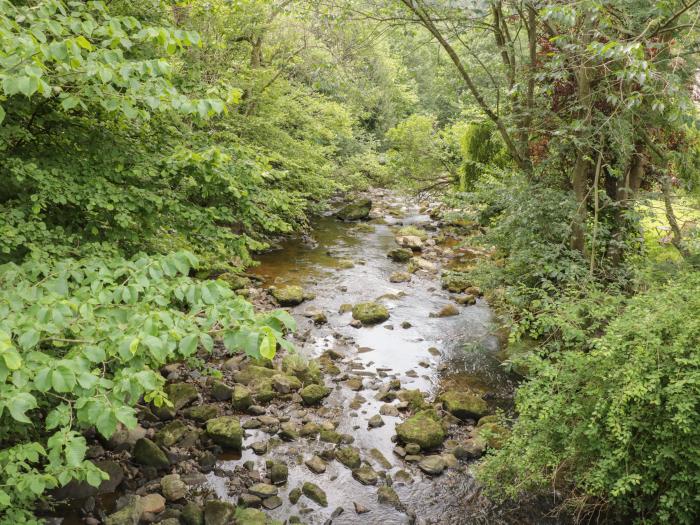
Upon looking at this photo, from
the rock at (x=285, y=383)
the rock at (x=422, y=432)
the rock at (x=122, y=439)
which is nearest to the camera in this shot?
the rock at (x=122, y=439)

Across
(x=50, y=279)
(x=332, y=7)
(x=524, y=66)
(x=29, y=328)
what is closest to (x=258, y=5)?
(x=332, y=7)

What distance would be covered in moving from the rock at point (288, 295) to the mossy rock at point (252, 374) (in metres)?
3.09

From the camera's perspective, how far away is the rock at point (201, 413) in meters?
7.54

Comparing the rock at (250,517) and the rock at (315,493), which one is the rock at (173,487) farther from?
the rock at (315,493)

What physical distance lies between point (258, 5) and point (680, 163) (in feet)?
31.9

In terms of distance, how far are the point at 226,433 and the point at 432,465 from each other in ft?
9.62

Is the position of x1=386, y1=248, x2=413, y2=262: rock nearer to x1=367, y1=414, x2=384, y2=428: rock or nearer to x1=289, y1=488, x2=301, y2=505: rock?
x1=367, y1=414, x2=384, y2=428: rock

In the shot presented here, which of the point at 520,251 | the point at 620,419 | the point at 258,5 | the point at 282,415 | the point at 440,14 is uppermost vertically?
the point at 258,5

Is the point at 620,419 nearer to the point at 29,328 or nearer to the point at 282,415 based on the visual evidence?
the point at 29,328

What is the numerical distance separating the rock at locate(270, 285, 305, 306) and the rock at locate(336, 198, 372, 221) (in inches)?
349

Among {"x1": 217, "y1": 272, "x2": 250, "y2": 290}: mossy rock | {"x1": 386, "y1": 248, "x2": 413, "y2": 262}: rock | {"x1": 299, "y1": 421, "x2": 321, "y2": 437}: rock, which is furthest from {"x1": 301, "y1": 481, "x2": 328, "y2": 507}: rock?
{"x1": 386, "y1": 248, "x2": 413, "y2": 262}: rock

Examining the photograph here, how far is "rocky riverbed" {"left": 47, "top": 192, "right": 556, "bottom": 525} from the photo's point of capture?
6.07 meters

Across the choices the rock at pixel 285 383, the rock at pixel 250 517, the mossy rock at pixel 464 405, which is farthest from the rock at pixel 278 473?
the mossy rock at pixel 464 405

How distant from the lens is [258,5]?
12008mm
